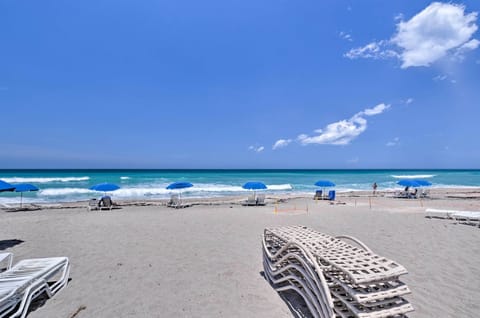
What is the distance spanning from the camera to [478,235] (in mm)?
8023

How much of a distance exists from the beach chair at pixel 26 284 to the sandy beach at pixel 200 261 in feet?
0.81

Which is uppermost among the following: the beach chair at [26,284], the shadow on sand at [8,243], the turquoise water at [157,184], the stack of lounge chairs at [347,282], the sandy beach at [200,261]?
the stack of lounge chairs at [347,282]

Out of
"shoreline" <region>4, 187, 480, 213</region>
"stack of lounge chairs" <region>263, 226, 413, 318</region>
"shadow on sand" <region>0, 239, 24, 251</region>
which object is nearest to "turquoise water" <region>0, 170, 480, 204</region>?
"shoreline" <region>4, 187, 480, 213</region>

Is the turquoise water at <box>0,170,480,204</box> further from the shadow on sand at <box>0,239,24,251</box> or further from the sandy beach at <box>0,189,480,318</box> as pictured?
the shadow on sand at <box>0,239,24,251</box>

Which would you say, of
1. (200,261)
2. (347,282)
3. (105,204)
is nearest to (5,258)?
(200,261)

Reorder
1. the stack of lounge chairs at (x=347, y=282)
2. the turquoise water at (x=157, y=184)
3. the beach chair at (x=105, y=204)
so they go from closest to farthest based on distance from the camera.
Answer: the stack of lounge chairs at (x=347, y=282) < the beach chair at (x=105, y=204) < the turquoise water at (x=157, y=184)

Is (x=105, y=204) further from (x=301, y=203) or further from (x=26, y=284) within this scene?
(x=301, y=203)

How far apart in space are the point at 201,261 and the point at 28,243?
18.0 feet

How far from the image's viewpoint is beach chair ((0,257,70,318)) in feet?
10.9

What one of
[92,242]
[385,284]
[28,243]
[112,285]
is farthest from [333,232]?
[28,243]

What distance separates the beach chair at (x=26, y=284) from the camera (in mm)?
3311

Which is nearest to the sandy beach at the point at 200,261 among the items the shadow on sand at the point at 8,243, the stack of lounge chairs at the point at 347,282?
the shadow on sand at the point at 8,243

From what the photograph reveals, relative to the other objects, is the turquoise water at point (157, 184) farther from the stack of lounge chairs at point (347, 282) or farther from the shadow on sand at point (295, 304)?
the stack of lounge chairs at point (347, 282)

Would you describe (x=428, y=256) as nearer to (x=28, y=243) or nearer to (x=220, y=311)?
(x=220, y=311)
